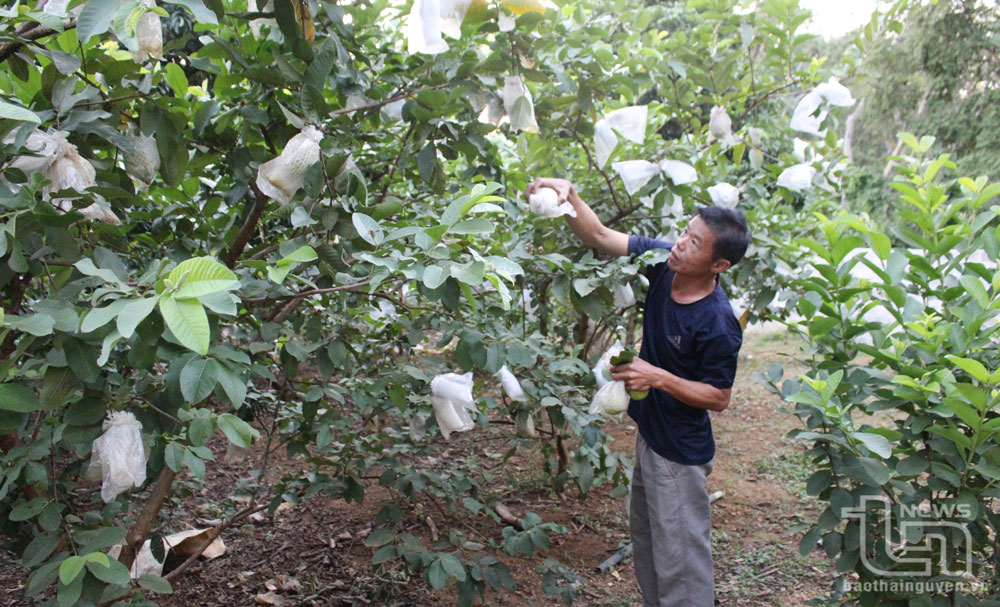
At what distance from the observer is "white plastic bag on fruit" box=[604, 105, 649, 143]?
7.38 ft

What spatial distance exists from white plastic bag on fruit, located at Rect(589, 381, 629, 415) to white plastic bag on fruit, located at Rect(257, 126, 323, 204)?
0.99m

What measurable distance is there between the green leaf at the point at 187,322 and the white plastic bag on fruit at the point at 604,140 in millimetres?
1710

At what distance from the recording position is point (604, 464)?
248 cm

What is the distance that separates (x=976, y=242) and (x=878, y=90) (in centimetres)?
1121

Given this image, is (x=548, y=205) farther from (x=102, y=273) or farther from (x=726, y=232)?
(x=102, y=273)

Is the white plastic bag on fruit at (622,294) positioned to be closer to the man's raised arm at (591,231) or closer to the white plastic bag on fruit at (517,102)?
the man's raised arm at (591,231)

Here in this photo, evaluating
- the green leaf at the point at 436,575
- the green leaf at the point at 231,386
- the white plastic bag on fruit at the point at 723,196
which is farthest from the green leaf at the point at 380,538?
the white plastic bag on fruit at the point at 723,196

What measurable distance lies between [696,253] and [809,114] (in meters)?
0.97

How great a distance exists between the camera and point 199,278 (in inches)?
35.7

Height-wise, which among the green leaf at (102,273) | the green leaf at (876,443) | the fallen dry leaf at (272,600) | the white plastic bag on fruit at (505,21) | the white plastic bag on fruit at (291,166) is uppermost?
the white plastic bag on fruit at (505,21)

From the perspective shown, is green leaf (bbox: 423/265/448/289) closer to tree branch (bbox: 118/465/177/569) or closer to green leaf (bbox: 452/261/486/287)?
green leaf (bbox: 452/261/486/287)

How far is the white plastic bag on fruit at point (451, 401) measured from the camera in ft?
6.24

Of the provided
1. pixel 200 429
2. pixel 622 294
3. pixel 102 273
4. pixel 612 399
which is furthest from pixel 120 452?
pixel 622 294

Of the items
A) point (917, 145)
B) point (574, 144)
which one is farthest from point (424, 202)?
point (917, 145)
